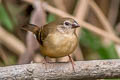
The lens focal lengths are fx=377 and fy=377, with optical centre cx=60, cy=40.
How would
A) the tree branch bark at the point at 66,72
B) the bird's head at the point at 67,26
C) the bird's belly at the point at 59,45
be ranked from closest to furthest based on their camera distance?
1. the tree branch bark at the point at 66,72
2. the bird's belly at the point at 59,45
3. the bird's head at the point at 67,26

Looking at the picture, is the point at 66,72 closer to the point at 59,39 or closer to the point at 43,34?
the point at 59,39

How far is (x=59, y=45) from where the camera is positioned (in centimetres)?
→ 271

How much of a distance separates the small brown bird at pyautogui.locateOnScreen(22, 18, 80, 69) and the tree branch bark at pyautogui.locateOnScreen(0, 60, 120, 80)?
0.14m

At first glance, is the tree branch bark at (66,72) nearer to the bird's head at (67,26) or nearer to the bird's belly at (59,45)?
the bird's belly at (59,45)

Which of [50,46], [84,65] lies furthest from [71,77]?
[50,46]

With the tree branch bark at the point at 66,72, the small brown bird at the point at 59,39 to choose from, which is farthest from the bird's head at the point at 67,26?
the tree branch bark at the point at 66,72

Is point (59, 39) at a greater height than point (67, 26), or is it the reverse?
point (67, 26)

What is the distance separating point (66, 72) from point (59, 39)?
0.26 metres

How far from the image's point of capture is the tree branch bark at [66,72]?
2525 millimetres

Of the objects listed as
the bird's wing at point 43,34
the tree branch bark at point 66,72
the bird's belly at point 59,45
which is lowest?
the tree branch bark at point 66,72

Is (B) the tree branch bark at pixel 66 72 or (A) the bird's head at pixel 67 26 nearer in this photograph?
(B) the tree branch bark at pixel 66 72

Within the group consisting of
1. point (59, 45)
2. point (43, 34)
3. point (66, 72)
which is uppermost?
point (43, 34)

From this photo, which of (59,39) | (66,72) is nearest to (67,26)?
(59,39)

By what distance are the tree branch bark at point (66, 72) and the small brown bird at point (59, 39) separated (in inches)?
5.5
